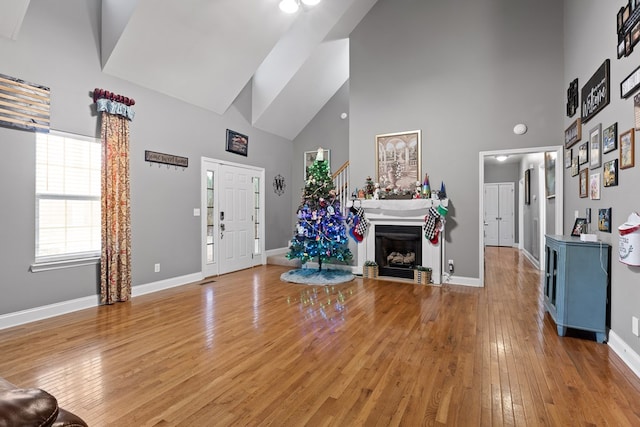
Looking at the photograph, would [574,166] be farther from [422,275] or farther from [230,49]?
[230,49]

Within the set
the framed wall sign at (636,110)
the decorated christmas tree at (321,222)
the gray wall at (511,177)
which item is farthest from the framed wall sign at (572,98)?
the gray wall at (511,177)

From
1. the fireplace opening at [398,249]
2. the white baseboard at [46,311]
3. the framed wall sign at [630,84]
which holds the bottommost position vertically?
the white baseboard at [46,311]

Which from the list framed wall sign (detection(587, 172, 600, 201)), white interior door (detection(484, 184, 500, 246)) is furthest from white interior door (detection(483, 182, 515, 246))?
framed wall sign (detection(587, 172, 600, 201))

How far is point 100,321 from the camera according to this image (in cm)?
356

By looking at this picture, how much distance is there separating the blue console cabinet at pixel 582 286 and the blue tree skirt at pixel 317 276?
9.91 feet

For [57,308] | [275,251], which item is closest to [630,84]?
[57,308]

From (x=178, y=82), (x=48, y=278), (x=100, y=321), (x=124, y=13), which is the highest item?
(x=124, y=13)

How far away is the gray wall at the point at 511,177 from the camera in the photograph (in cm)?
1021

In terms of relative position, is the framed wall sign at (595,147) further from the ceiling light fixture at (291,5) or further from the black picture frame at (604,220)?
the ceiling light fixture at (291,5)

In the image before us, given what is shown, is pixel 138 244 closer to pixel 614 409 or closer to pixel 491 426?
pixel 491 426

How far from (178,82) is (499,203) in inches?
390

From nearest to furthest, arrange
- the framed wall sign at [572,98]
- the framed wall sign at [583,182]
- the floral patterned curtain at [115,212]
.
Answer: the framed wall sign at [583,182] → the framed wall sign at [572,98] → the floral patterned curtain at [115,212]

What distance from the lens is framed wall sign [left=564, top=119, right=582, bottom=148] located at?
382 centimetres

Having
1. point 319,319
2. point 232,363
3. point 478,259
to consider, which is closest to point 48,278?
point 232,363
